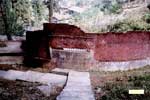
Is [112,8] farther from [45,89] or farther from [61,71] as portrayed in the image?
[45,89]

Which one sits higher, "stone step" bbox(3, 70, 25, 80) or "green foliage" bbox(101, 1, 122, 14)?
"green foliage" bbox(101, 1, 122, 14)

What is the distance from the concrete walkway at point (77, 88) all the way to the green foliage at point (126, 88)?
1.68 feet

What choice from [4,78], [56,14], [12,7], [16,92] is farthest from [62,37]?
[56,14]

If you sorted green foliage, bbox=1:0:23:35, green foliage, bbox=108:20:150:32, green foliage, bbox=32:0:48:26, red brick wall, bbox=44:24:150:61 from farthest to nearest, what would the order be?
green foliage, bbox=32:0:48:26, green foliage, bbox=1:0:23:35, green foliage, bbox=108:20:150:32, red brick wall, bbox=44:24:150:61

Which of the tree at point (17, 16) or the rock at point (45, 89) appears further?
the tree at point (17, 16)

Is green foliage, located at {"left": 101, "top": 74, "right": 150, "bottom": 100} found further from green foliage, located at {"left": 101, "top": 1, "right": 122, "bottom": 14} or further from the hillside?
green foliage, located at {"left": 101, "top": 1, "right": 122, "bottom": 14}

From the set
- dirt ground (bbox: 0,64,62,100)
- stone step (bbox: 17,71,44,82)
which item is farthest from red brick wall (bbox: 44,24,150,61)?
dirt ground (bbox: 0,64,62,100)

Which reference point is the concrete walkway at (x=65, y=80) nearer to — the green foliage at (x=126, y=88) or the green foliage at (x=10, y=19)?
the green foliage at (x=126, y=88)

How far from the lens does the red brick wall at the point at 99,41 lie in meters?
11.5

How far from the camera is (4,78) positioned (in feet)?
32.9

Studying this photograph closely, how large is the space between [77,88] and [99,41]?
127 inches

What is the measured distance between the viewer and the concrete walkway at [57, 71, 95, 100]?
26.3ft

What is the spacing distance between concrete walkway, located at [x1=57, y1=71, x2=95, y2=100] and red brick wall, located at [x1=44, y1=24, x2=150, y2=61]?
3.96 feet

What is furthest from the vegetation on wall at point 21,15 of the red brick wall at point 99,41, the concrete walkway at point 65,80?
the concrete walkway at point 65,80
